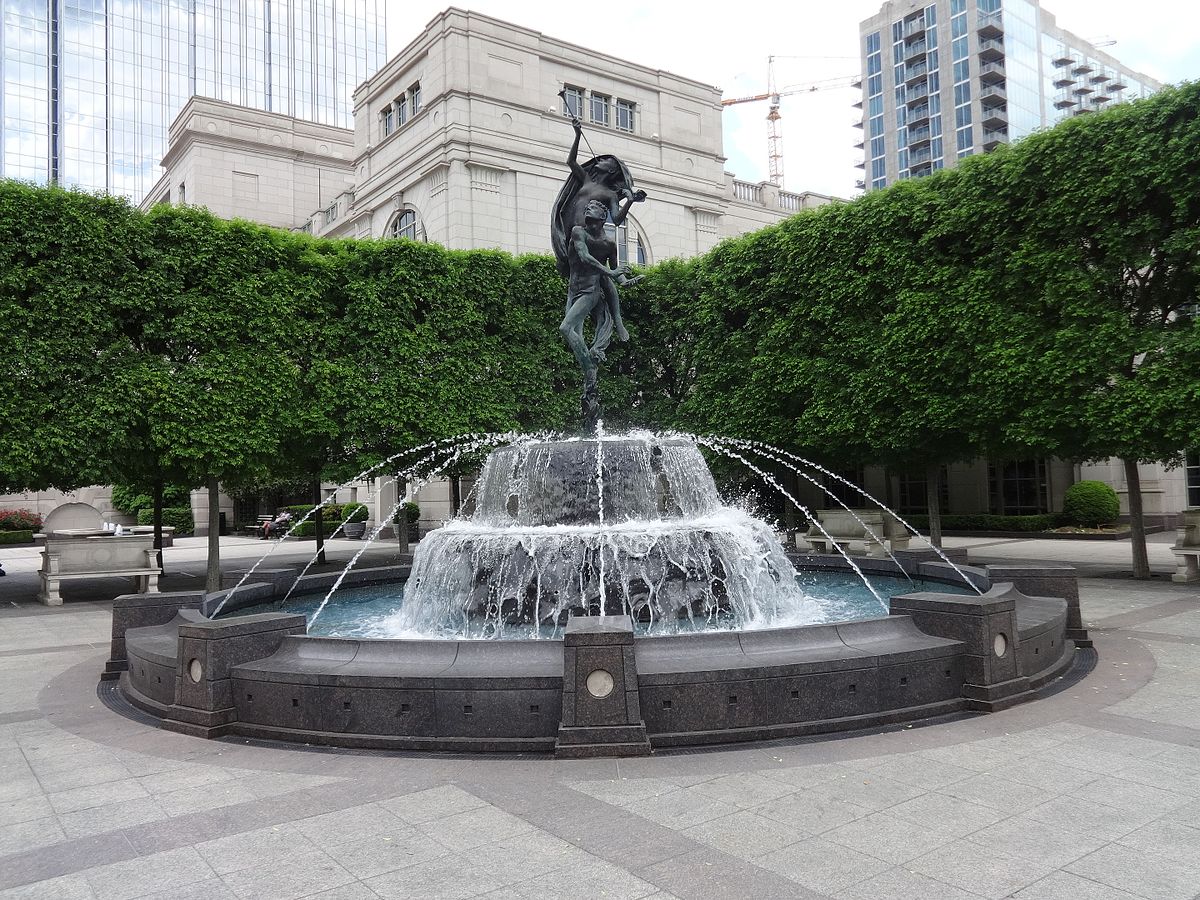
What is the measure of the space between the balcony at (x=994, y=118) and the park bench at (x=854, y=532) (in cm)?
7308

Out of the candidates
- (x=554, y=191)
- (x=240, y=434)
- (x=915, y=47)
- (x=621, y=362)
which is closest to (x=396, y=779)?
(x=240, y=434)

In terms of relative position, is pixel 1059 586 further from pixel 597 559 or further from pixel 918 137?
pixel 918 137

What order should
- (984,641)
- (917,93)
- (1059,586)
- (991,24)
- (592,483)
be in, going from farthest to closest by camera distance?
1. (917,93)
2. (991,24)
3. (592,483)
4. (1059,586)
5. (984,641)

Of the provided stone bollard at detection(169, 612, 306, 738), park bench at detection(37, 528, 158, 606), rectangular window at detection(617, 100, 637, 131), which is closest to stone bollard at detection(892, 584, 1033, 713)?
stone bollard at detection(169, 612, 306, 738)

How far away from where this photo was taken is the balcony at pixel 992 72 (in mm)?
81875

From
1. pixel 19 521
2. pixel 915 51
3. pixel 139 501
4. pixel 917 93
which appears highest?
pixel 915 51

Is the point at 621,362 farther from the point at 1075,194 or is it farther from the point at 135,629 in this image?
the point at 135,629

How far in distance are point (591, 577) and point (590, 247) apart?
6288mm

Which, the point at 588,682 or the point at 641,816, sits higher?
the point at 588,682

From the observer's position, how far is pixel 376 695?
695 centimetres

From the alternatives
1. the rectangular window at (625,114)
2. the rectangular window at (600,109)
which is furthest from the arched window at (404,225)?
the rectangular window at (625,114)

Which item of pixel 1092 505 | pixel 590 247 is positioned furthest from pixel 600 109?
pixel 590 247

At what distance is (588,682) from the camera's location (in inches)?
260

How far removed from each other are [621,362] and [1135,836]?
2350 centimetres
